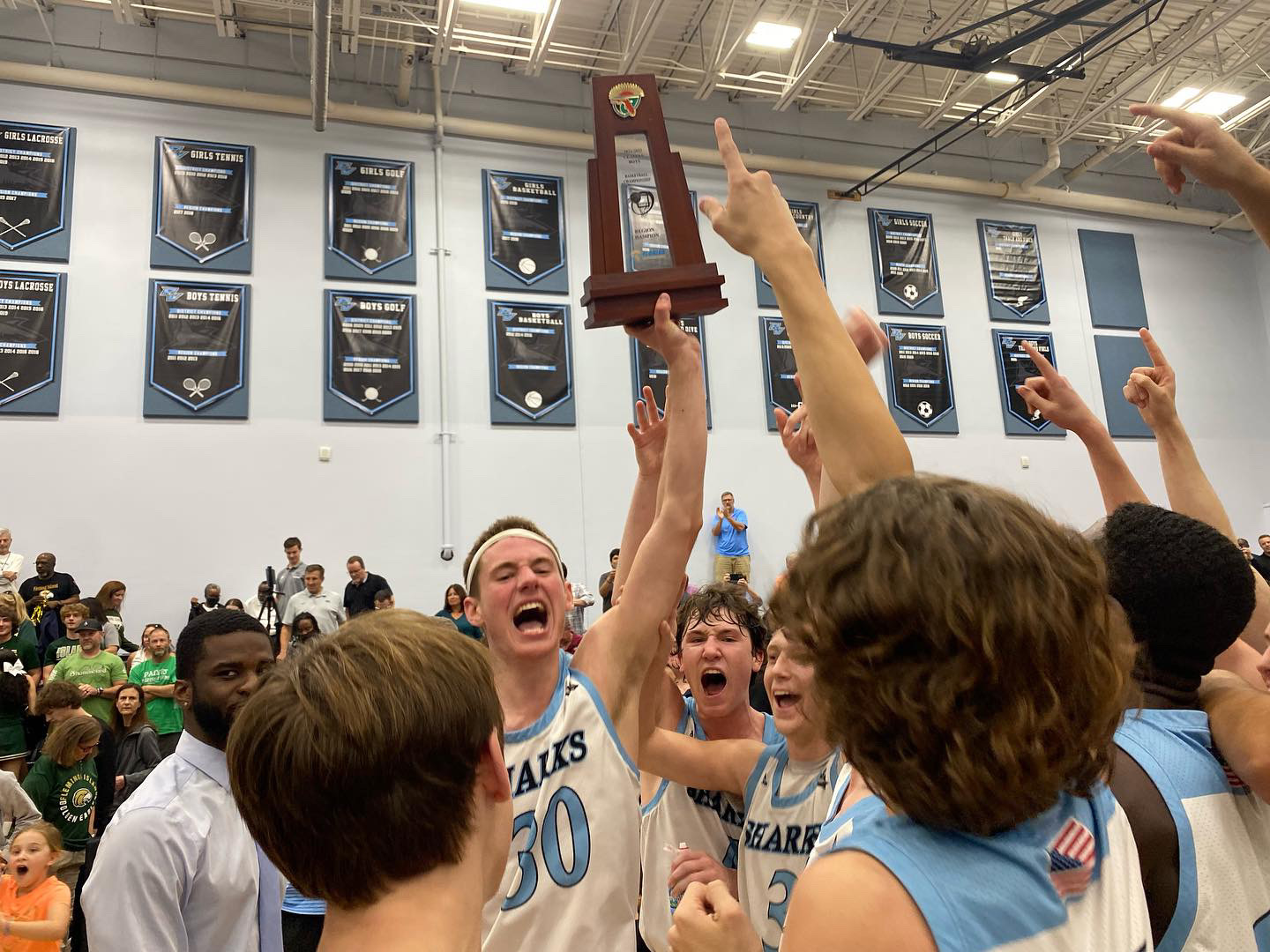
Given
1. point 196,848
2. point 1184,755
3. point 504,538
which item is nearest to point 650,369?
point 504,538

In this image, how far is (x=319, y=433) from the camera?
1077 centimetres

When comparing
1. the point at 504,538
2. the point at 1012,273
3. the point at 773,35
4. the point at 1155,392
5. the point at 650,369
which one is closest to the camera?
the point at 1155,392

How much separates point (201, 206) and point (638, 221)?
10062 millimetres

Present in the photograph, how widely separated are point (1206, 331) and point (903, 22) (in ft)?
25.0

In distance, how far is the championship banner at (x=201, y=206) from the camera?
1063cm

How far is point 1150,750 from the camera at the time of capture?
4.45 ft

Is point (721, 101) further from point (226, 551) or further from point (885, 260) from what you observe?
point (226, 551)

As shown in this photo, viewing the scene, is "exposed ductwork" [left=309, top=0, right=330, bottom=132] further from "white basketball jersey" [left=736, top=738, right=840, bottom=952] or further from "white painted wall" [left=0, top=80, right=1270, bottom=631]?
"white basketball jersey" [left=736, top=738, right=840, bottom=952]

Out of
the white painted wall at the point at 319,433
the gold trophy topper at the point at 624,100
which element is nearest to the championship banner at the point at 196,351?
the white painted wall at the point at 319,433

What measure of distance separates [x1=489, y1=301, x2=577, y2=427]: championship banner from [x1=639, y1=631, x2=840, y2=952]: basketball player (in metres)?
9.22

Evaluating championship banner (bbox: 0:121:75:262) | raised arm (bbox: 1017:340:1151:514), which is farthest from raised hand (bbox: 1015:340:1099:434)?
championship banner (bbox: 0:121:75:262)

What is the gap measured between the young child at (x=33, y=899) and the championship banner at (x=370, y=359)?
7.10 m

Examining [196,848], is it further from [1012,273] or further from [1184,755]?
[1012,273]

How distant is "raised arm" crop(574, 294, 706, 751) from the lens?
87.4 inches
